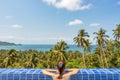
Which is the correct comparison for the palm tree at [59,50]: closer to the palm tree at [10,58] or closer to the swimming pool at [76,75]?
the palm tree at [10,58]

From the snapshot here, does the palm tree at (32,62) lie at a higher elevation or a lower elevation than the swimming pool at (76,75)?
lower

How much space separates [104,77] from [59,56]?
33439 mm

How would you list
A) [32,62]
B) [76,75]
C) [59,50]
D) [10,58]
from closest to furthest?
[76,75] < [59,50] < [10,58] < [32,62]

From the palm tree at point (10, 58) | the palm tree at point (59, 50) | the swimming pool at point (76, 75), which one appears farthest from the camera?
the palm tree at point (10, 58)

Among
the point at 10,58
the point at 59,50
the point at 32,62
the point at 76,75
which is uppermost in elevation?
the point at 59,50

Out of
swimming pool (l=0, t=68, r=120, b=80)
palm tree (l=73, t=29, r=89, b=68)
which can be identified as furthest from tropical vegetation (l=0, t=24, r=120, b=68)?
swimming pool (l=0, t=68, r=120, b=80)

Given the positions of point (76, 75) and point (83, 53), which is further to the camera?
point (83, 53)

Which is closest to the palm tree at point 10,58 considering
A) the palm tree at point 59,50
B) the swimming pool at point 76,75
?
the palm tree at point 59,50

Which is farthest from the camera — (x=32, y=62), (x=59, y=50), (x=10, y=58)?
(x=32, y=62)

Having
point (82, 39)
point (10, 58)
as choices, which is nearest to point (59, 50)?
point (82, 39)

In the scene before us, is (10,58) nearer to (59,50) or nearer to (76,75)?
(59,50)

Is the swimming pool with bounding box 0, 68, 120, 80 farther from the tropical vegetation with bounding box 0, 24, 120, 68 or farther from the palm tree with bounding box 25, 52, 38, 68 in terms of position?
the palm tree with bounding box 25, 52, 38, 68

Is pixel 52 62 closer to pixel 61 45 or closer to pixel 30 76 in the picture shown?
pixel 61 45

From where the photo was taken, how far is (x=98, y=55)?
49.0 meters
